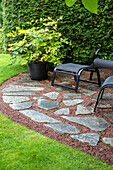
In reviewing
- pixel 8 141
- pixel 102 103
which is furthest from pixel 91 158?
pixel 102 103

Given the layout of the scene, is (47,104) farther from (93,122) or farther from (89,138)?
(89,138)

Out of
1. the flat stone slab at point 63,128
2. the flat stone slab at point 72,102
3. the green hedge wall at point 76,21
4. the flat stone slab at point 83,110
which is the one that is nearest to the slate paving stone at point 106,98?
the flat stone slab at point 72,102

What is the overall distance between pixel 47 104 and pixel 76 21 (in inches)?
111

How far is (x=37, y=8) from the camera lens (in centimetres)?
498

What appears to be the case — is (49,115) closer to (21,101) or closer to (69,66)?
(21,101)

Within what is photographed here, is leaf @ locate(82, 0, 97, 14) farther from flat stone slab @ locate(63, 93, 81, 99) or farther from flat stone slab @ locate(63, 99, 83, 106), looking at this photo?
flat stone slab @ locate(63, 93, 81, 99)

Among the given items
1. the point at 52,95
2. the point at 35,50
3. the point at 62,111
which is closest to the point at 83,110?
the point at 62,111

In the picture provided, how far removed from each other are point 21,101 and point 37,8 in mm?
2919

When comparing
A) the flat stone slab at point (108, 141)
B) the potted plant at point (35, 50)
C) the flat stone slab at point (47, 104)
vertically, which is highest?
the potted plant at point (35, 50)

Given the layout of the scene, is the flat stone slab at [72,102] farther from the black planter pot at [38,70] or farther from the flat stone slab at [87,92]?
the black planter pot at [38,70]

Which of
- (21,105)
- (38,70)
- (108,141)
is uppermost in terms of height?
(38,70)

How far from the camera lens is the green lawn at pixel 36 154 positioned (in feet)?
5.41

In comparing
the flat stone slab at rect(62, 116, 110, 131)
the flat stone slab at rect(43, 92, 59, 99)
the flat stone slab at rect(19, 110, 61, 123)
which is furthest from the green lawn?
the flat stone slab at rect(43, 92, 59, 99)

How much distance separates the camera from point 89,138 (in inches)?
82.6
